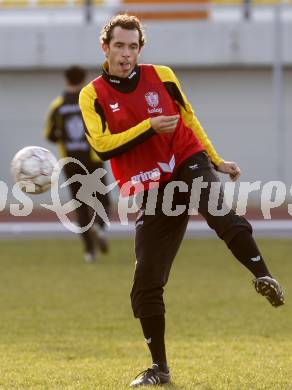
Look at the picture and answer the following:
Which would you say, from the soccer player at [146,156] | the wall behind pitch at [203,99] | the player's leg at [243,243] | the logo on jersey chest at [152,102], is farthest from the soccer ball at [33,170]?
the wall behind pitch at [203,99]

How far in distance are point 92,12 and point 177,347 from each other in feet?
58.1

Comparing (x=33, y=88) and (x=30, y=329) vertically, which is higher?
(x=30, y=329)

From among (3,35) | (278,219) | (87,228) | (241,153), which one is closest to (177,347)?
(87,228)

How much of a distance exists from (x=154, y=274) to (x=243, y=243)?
0.62 metres

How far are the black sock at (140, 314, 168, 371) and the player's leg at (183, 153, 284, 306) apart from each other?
70cm

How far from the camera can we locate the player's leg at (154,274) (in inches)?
247

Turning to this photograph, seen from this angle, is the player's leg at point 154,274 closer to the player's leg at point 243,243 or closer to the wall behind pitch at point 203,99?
the player's leg at point 243,243

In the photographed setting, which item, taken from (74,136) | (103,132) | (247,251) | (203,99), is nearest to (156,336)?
(247,251)

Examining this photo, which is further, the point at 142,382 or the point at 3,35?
the point at 3,35

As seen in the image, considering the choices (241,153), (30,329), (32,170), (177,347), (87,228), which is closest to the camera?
(32,170)

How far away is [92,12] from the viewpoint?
2450 cm

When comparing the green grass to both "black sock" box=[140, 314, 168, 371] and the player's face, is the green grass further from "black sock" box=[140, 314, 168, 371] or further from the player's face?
the player's face

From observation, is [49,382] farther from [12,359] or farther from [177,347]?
[177,347]

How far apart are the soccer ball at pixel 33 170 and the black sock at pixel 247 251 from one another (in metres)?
1.44
